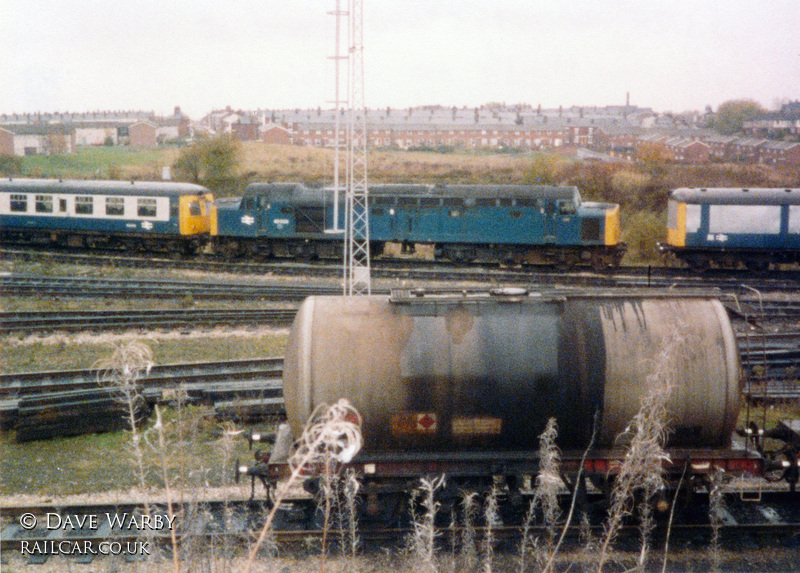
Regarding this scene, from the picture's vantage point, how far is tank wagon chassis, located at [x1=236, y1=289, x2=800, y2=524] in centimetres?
867

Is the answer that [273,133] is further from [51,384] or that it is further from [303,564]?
[303,564]

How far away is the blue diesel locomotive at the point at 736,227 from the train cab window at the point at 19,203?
25998mm

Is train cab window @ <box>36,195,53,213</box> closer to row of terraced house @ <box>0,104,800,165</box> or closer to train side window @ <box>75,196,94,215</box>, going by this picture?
train side window @ <box>75,196,94,215</box>

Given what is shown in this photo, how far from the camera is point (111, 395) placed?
12930mm

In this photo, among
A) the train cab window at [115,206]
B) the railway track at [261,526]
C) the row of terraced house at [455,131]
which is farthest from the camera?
the row of terraced house at [455,131]

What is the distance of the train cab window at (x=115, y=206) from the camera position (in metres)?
30.8

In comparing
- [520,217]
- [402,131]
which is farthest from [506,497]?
[402,131]

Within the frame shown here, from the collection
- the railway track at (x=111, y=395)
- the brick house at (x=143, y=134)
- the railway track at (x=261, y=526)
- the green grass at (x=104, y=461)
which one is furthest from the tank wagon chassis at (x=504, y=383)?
the brick house at (x=143, y=134)

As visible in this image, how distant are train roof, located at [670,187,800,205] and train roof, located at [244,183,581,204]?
12.6ft

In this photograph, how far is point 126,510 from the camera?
9.88m

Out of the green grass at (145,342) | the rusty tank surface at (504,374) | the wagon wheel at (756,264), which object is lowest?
the green grass at (145,342)

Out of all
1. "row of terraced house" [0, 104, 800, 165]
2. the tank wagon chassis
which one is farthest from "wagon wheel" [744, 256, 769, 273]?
the tank wagon chassis

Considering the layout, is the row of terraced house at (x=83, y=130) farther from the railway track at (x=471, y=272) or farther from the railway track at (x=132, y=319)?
the railway track at (x=132, y=319)

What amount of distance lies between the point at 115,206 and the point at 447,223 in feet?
44.2
